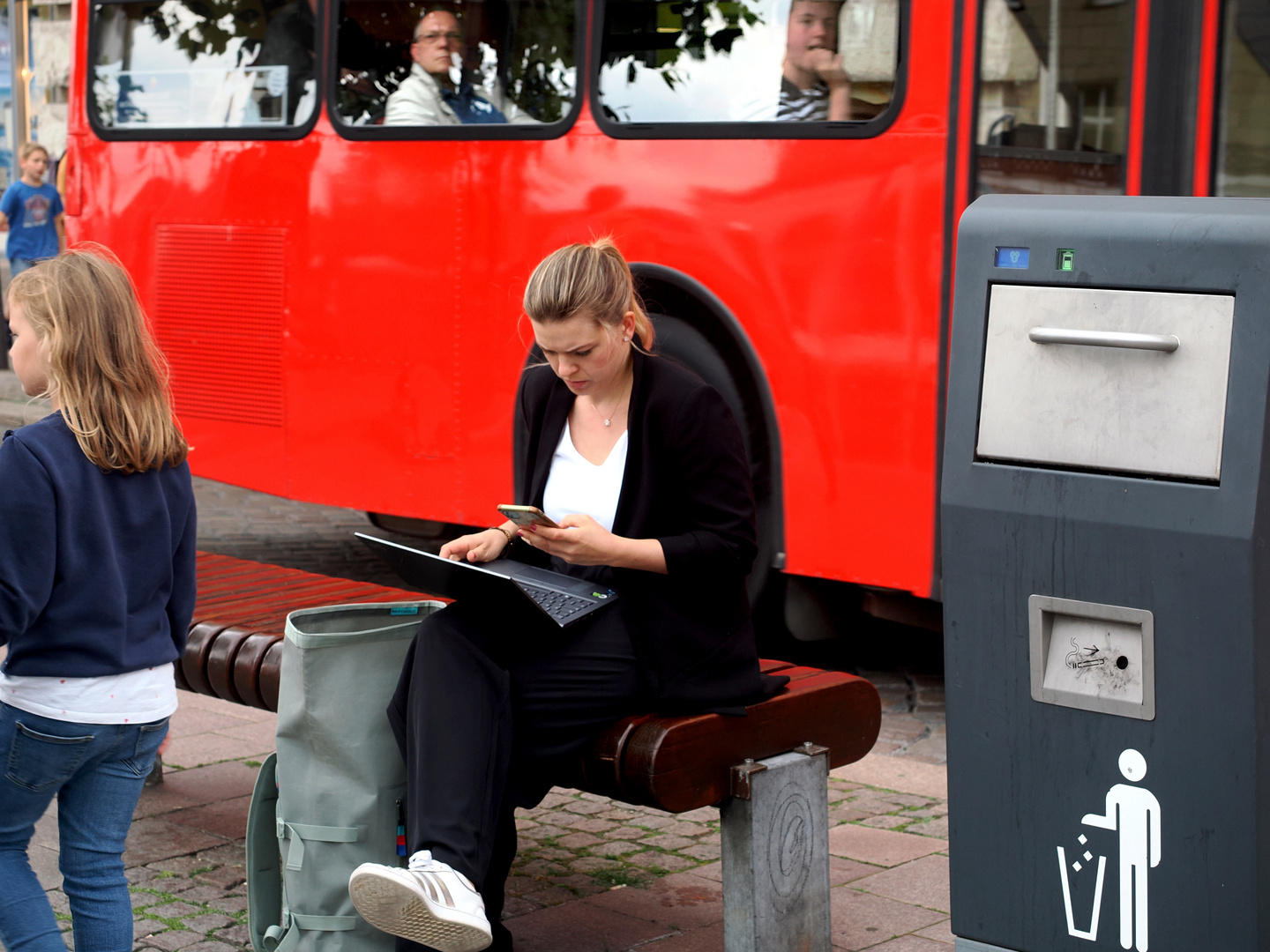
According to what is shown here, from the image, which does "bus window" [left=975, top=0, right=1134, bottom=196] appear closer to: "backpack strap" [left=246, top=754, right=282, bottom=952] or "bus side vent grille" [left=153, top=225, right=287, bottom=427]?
"backpack strap" [left=246, top=754, right=282, bottom=952]

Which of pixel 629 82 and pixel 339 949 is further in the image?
pixel 629 82

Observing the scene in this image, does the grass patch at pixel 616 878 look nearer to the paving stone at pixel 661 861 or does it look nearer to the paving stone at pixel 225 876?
the paving stone at pixel 661 861

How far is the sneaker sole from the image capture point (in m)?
2.74

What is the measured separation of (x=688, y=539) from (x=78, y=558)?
113cm

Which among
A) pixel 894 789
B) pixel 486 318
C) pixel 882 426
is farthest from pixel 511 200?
pixel 894 789

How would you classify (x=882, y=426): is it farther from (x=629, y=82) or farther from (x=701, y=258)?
(x=629, y=82)

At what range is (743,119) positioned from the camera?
576cm

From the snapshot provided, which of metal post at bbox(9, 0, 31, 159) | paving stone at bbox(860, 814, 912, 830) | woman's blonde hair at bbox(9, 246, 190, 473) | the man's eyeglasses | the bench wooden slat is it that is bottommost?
paving stone at bbox(860, 814, 912, 830)

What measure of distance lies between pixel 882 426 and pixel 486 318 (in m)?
1.80

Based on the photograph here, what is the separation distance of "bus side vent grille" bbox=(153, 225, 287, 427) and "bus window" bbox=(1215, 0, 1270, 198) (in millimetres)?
3976

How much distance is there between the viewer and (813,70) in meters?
5.60

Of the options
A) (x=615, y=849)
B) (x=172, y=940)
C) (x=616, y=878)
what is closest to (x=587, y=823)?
(x=615, y=849)

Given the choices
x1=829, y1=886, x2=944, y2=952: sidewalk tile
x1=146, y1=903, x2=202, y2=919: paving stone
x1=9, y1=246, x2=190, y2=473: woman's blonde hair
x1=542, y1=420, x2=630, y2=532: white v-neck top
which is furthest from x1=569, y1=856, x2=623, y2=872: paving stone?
x1=9, y1=246, x2=190, y2=473: woman's blonde hair

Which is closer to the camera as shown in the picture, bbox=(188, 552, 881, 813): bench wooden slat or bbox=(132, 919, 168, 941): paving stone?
bbox=(188, 552, 881, 813): bench wooden slat
